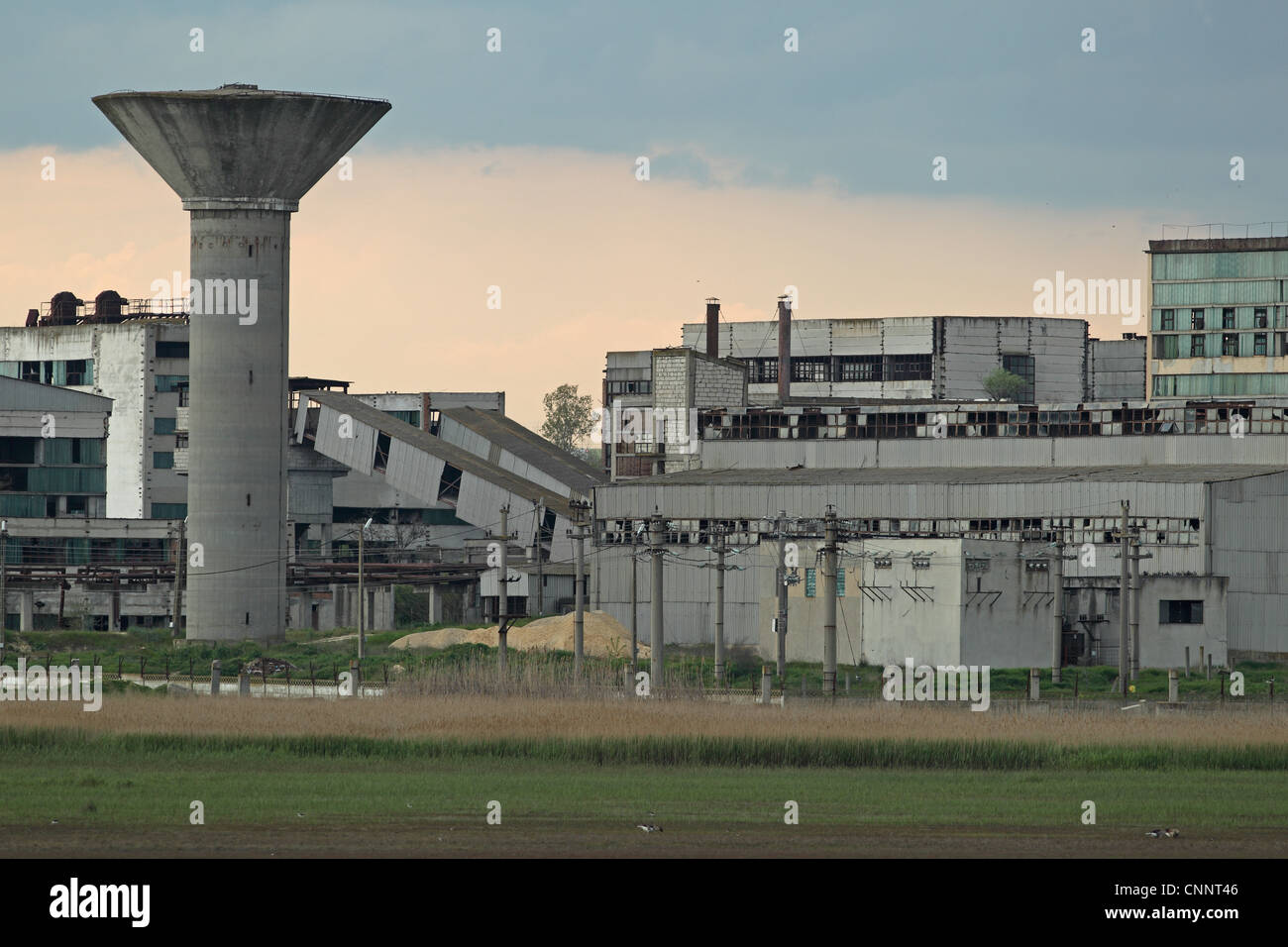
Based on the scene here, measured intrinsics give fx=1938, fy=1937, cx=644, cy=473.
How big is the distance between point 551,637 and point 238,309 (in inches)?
711

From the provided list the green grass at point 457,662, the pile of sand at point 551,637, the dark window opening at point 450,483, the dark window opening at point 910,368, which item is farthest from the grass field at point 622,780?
the dark window opening at point 910,368

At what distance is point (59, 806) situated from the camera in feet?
102

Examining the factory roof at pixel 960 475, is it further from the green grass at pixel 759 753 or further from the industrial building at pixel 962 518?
the green grass at pixel 759 753

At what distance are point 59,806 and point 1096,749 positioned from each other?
20792 mm

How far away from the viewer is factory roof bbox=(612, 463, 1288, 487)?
79.4 metres

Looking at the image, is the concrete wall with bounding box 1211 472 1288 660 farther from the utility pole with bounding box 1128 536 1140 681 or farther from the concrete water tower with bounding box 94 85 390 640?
the concrete water tower with bounding box 94 85 390 640

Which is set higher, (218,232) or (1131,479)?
(218,232)

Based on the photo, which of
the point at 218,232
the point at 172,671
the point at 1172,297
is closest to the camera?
the point at 172,671

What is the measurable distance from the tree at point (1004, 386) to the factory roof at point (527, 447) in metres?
27.8

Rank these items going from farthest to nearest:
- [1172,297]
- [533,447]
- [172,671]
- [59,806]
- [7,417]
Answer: [1172,297] < [533,447] < [7,417] < [172,671] < [59,806]

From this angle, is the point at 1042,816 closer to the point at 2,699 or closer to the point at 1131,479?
the point at 2,699

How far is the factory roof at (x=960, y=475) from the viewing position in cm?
7944

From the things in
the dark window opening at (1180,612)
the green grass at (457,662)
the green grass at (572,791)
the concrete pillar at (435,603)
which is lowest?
the green grass at (457,662)
